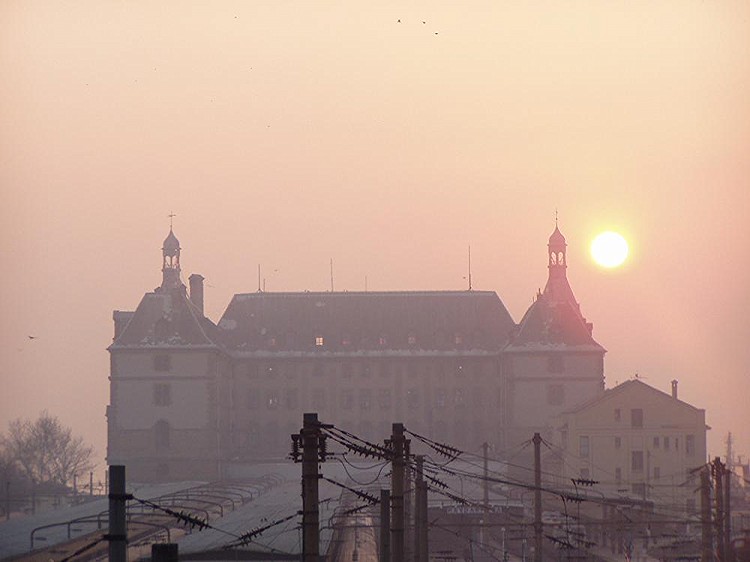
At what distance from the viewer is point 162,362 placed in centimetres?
12138

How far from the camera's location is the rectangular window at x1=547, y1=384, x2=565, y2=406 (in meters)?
123

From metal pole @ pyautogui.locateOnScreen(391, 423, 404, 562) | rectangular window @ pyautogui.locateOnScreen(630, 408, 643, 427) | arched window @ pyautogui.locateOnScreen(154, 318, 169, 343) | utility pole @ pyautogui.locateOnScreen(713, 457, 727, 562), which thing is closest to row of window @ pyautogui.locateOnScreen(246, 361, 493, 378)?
arched window @ pyautogui.locateOnScreen(154, 318, 169, 343)

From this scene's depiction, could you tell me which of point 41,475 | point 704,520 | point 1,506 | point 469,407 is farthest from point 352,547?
point 41,475

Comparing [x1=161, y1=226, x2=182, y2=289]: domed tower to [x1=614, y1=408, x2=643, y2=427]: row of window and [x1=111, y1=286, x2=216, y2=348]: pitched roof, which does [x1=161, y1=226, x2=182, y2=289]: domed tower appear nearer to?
[x1=111, y1=286, x2=216, y2=348]: pitched roof

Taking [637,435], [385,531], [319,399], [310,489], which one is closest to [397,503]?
[385,531]

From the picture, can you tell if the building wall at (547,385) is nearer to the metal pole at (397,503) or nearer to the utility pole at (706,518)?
the utility pole at (706,518)

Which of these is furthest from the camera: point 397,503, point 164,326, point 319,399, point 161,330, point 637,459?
point 319,399

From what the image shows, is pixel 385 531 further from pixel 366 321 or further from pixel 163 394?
pixel 366 321

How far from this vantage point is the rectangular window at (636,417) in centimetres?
10025

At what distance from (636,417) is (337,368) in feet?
121

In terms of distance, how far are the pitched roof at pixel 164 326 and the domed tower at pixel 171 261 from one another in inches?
288

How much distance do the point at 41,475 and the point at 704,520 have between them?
9823 centimetres

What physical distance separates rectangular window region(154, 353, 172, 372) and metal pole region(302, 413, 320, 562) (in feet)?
312

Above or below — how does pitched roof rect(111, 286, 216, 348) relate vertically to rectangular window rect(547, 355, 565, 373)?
above
